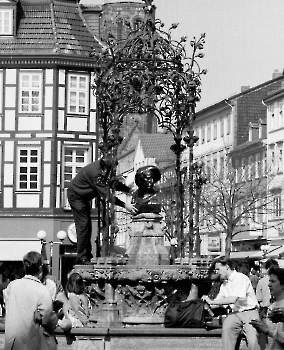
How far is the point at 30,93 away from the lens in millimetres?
49469

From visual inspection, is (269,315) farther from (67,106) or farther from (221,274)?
(67,106)

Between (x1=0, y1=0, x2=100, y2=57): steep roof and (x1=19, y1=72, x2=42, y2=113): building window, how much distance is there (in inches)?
38.7

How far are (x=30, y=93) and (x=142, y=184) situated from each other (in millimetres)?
30548

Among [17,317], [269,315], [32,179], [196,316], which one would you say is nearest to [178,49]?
[196,316]

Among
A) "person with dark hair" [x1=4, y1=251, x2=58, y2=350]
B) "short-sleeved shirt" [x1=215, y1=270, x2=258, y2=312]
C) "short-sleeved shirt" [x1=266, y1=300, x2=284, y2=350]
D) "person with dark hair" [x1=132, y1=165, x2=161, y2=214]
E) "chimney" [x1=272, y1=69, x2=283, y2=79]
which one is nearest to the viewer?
"short-sleeved shirt" [x1=266, y1=300, x2=284, y2=350]

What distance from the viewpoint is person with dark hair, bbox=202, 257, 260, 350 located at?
48.3ft

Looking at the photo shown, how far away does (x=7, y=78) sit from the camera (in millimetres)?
49688

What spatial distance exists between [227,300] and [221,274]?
0.39 meters

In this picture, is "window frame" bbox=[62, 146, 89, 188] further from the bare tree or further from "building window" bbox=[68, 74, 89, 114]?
the bare tree

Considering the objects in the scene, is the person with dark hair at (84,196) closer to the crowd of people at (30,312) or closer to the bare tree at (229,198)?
the crowd of people at (30,312)

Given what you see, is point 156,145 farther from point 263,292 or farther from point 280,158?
point 263,292

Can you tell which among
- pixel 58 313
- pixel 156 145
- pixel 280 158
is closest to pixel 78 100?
pixel 280 158

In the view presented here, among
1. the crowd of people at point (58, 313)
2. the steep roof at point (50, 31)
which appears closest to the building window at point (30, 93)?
the steep roof at point (50, 31)

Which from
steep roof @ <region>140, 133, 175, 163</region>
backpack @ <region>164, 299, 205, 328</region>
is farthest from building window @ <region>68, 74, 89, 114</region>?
steep roof @ <region>140, 133, 175, 163</region>
